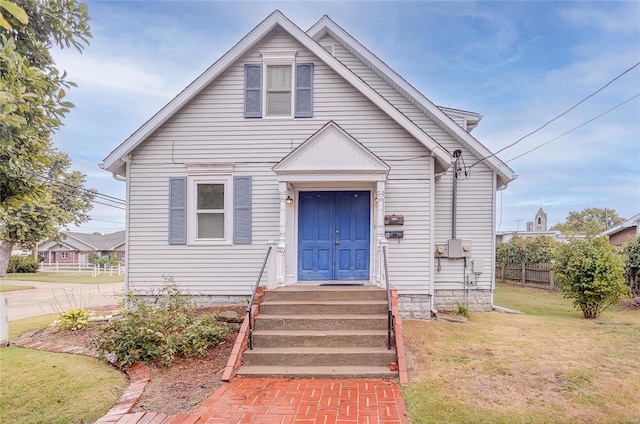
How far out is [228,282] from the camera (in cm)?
862

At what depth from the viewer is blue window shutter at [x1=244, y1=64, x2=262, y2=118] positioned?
8.71 m

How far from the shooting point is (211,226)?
28.8 ft

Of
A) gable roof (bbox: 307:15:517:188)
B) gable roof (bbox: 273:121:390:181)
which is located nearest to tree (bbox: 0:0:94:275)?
gable roof (bbox: 273:121:390:181)

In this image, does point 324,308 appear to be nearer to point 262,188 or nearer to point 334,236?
point 334,236

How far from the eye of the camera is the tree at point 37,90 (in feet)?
11.6

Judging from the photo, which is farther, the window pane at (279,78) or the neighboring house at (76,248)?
the neighboring house at (76,248)

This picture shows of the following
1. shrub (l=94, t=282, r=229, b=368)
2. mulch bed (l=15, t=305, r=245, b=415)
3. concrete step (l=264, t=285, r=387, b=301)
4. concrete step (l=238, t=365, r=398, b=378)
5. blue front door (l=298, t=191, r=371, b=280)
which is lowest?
mulch bed (l=15, t=305, r=245, b=415)

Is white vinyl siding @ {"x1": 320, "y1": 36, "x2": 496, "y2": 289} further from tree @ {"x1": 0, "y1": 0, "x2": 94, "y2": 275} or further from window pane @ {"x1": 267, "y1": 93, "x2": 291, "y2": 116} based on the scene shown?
tree @ {"x1": 0, "y1": 0, "x2": 94, "y2": 275}

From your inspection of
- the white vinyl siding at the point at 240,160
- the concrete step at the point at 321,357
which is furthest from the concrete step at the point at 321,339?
the white vinyl siding at the point at 240,160

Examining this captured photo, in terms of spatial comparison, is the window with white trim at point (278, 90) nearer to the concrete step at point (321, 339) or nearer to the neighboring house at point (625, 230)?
the concrete step at point (321, 339)

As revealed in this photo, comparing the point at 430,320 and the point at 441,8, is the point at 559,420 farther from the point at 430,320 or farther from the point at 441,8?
the point at 441,8

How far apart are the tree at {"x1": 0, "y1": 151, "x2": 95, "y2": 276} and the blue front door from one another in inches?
859

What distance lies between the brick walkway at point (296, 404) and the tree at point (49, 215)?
968 inches

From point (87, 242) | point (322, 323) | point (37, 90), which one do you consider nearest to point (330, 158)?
point (322, 323)
